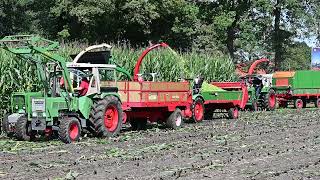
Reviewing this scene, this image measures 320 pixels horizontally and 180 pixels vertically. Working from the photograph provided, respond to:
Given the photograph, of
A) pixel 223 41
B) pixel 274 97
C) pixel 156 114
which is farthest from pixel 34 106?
pixel 223 41

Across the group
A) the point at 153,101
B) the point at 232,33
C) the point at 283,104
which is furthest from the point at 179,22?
the point at 153,101

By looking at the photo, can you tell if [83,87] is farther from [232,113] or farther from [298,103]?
[298,103]

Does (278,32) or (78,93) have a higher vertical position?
(278,32)

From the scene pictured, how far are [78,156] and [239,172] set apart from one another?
3.42 metres

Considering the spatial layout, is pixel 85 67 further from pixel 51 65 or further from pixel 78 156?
pixel 78 156

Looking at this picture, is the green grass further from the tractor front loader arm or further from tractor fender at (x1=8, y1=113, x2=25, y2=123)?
tractor fender at (x1=8, y1=113, x2=25, y2=123)

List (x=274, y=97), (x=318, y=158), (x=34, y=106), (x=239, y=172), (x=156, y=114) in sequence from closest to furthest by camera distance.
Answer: (x=239, y=172) → (x=318, y=158) → (x=34, y=106) → (x=156, y=114) → (x=274, y=97)

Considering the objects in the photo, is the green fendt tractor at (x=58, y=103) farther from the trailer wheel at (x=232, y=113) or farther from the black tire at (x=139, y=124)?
the trailer wheel at (x=232, y=113)

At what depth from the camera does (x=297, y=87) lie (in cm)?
3089

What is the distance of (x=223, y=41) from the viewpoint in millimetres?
48531

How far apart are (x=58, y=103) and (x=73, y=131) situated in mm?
782

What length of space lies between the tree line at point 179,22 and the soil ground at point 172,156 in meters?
15.3

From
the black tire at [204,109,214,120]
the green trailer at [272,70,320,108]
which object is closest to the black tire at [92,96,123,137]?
the black tire at [204,109,214,120]

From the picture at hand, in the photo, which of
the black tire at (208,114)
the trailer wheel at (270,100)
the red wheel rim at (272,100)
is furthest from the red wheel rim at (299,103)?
the black tire at (208,114)
